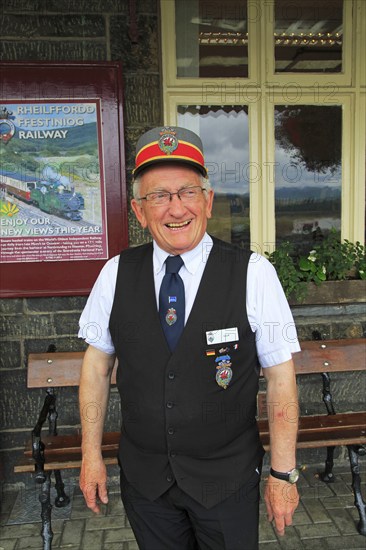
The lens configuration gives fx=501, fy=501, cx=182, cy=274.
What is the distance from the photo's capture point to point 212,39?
134 inches

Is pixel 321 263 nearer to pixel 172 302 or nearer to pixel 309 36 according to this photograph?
pixel 309 36

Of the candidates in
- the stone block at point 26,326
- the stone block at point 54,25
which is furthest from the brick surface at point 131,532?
the stone block at point 54,25

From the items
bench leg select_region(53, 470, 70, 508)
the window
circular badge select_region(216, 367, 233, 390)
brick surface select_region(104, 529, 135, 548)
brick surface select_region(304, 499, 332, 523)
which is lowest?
brick surface select_region(104, 529, 135, 548)

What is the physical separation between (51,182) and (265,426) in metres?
2.04

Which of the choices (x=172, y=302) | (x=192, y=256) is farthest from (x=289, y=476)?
(x=192, y=256)

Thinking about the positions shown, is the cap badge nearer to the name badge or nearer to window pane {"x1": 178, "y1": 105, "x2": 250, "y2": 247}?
the name badge

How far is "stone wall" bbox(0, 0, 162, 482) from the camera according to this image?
3115 millimetres

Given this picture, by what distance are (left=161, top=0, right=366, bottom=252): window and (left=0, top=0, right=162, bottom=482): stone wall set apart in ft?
0.48

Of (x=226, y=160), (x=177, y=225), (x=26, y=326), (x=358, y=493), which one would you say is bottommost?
(x=358, y=493)

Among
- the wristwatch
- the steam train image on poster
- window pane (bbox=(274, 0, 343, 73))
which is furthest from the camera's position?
window pane (bbox=(274, 0, 343, 73))

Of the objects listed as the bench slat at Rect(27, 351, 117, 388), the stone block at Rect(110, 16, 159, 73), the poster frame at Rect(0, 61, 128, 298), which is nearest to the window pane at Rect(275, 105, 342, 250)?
the stone block at Rect(110, 16, 159, 73)

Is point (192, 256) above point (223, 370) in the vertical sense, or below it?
above

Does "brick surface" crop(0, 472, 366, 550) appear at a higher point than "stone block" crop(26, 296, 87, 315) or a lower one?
lower

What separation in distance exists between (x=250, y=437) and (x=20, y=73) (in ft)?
8.46
